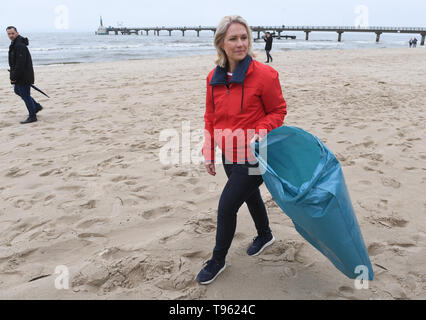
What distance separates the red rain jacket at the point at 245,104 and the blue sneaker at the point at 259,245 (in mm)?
790

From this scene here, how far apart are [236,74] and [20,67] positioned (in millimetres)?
5520

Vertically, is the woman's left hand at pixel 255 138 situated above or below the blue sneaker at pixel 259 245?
above

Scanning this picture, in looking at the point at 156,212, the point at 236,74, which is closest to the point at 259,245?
the point at 156,212

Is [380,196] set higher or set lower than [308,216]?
lower

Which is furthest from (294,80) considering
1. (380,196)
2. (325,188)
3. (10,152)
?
(325,188)

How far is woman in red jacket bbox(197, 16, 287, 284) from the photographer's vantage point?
184 centimetres

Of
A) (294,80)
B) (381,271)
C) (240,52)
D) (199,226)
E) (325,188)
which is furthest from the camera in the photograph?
(294,80)

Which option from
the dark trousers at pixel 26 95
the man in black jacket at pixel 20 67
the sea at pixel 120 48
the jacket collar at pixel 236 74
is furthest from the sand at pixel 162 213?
the sea at pixel 120 48

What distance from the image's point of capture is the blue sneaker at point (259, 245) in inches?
93.4

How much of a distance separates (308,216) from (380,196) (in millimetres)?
1936

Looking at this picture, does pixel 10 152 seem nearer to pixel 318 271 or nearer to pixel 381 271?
pixel 318 271
